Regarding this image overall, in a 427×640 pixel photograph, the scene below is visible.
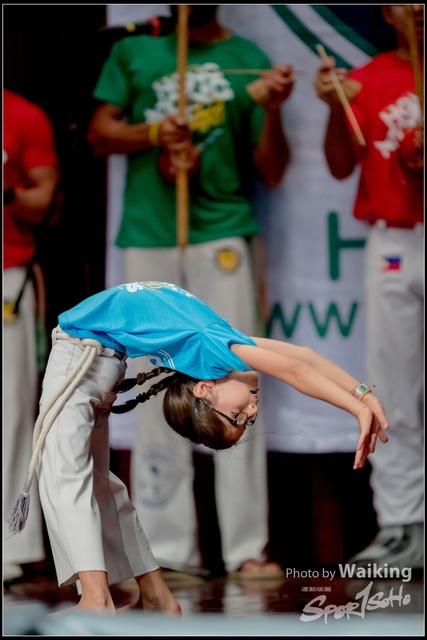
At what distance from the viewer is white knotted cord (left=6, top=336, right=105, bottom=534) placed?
1.81 metres

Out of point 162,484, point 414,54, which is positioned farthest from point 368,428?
point 414,54

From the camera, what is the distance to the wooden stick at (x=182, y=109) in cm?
300

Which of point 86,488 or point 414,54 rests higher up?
point 414,54

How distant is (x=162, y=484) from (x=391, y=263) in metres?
1.11

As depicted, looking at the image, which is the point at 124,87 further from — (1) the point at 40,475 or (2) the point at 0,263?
(1) the point at 40,475

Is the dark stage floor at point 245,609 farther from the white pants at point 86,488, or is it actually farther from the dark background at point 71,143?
the dark background at point 71,143

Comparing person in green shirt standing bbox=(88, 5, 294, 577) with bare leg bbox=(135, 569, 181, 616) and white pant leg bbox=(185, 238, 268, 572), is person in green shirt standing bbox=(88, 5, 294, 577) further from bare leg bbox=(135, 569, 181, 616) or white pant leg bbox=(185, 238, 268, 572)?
bare leg bbox=(135, 569, 181, 616)

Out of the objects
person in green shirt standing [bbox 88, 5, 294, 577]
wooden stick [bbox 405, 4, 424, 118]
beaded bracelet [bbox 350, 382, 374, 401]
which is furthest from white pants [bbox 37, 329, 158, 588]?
wooden stick [bbox 405, 4, 424, 118]

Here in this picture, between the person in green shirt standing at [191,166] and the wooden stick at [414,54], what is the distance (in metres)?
0.45

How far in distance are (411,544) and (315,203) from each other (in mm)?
1233

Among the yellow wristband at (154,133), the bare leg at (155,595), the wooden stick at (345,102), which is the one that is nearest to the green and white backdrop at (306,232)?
the wooden stick at (345,102)

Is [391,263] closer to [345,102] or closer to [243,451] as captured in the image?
[345,102]

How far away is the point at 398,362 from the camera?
2990mm

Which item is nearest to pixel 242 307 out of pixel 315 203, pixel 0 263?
pixel 315 203
